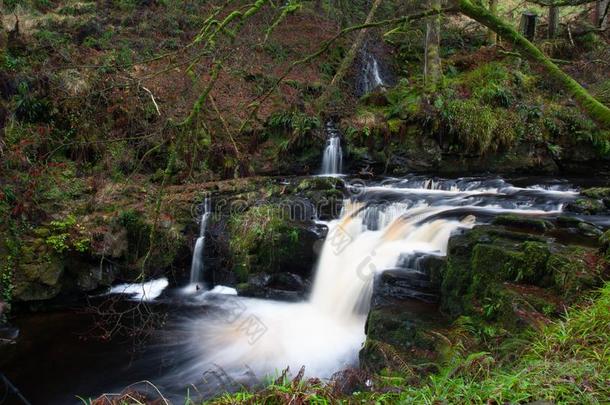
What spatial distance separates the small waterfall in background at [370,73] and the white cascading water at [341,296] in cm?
780

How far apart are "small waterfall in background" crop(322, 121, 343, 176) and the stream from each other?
2.68 metres

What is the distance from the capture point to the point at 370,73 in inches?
644

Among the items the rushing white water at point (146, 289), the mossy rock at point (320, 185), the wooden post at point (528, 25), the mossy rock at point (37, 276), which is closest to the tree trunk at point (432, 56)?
the wooden post at point (528, 25)

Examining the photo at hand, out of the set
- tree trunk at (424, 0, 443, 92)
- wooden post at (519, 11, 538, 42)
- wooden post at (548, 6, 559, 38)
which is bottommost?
tree trunk at (424, 0, 443, 92)

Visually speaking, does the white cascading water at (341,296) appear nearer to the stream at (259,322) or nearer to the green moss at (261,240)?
Result: the stream at (259,322)

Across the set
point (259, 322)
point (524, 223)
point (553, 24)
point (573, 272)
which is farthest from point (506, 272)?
point (553, 24)

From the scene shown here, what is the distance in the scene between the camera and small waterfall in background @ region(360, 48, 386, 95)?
623 inches

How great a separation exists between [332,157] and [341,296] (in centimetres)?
554

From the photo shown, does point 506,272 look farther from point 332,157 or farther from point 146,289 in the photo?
point 332,157

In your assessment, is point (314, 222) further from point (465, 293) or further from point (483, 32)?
point (483, 32)

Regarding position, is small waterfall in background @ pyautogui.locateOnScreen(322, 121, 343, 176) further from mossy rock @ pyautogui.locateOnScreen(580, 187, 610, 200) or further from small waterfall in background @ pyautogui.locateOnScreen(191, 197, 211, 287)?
mossy rock @ pyautogui.locateOnScreen(580, 187, 610, 200)

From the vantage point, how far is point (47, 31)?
1294cm

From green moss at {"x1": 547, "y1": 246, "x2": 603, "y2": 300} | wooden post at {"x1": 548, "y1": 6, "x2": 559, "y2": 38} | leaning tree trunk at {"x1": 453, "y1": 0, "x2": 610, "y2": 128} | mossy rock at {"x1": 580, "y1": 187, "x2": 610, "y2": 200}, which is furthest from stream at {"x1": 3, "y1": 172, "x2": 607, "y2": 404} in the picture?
wooden post at {"x1": 548, "y1": 6, "x2": 559, "y2": 38}

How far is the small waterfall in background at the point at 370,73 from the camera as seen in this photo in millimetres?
15820
